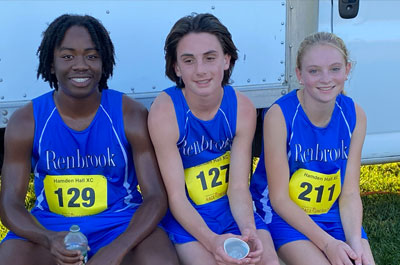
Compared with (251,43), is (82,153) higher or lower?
lower

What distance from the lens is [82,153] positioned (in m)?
2.68

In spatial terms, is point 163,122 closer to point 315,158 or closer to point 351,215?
point 315,158

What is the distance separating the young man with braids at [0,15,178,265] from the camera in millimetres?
2592

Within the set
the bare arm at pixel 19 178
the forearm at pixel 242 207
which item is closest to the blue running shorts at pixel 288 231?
the forearm at pixel 242 207

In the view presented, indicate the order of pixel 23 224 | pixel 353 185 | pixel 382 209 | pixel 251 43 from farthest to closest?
pixel 382 209 < pixel 251 43 < pixel 353 185 < pixel 23 224

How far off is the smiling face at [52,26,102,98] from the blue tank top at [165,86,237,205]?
1.30ft

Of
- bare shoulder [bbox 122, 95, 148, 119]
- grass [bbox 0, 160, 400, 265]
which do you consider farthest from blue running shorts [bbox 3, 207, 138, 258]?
grass [bbox 0, 160, 400, 265]

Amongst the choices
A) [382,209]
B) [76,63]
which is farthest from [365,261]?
[382,209]

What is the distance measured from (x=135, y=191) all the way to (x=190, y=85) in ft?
1.92

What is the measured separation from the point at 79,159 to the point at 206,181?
0.61m

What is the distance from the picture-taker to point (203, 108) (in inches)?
109

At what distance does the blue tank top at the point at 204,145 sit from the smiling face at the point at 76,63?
40 centimetres

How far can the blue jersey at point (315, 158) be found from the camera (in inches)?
110

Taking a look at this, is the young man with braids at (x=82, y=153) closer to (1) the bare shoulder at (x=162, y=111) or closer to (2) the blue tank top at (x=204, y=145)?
(1) the bare shoulder at (x=162, y=111)
